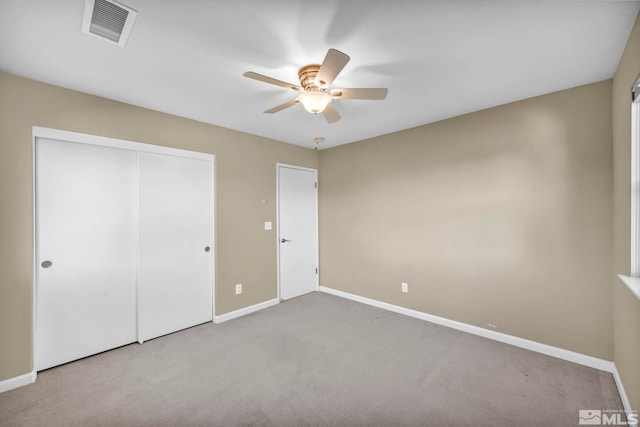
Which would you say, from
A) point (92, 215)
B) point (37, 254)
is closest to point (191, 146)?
point (92, 215)

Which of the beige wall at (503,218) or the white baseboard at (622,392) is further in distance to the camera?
the beige wall at (503,218)

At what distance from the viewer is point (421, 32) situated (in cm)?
160

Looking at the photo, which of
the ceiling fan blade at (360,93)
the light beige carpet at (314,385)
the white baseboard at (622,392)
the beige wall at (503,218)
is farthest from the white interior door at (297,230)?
the white baseboard at (622,392)

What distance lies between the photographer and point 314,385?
207cm

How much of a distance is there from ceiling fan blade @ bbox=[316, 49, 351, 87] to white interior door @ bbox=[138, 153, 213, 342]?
2.04 metres

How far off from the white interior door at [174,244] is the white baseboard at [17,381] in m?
0.76

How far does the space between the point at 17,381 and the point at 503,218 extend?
14.6 feet

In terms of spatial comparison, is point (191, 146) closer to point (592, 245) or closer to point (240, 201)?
point (240, 201)

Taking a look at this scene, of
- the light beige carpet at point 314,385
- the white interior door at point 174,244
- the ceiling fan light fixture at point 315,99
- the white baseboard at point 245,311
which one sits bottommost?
the light beige carpet at point 314,385

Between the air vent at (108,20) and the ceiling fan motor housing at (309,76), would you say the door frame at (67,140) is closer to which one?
the air vent at (108,20)

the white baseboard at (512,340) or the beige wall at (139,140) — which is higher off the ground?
the beige wall at (139,140)

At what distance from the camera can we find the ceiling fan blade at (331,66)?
57.5 inches

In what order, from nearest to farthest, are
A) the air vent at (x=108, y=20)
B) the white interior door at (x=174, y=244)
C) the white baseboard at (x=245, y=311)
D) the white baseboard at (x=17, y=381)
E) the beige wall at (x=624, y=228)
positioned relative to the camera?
the air vent at (x=108, y=20) < the beige wall at (x=624, y=228) < the white baseboard at (x=17, y=381) < the white interior door at (x=174, y=244) < the white baseboard at (x=245, y=311)

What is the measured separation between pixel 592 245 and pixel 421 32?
2.30 meters
